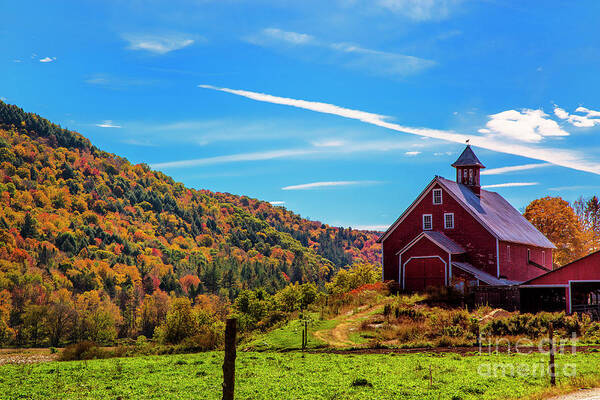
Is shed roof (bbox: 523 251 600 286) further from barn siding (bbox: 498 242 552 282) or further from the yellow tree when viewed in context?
the yellow tree

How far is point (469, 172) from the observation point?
57344 millimetres

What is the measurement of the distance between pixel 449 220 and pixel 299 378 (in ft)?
112

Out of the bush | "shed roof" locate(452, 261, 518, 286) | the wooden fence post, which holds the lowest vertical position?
the bush

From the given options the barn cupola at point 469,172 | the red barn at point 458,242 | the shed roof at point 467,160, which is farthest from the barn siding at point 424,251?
the shed roof at point 467,160

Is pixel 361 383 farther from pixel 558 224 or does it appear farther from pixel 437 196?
pixel 558 224

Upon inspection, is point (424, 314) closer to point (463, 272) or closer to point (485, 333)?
point (485, 333)

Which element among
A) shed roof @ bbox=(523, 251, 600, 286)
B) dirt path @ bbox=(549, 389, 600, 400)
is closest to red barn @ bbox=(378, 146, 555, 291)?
shed roof @ bbox=(523, 251, 600, 286)

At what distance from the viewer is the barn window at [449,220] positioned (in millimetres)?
50250

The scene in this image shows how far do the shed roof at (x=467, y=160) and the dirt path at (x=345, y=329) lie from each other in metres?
22.7

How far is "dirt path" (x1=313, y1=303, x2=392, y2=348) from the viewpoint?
3197 centimetres

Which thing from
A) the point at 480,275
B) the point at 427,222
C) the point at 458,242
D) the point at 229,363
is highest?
the point at 427,222

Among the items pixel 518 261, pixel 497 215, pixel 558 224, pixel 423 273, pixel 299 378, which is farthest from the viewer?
pixel 558 224

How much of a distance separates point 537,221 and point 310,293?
4435 cm

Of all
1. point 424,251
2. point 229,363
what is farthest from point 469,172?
point 229,363
